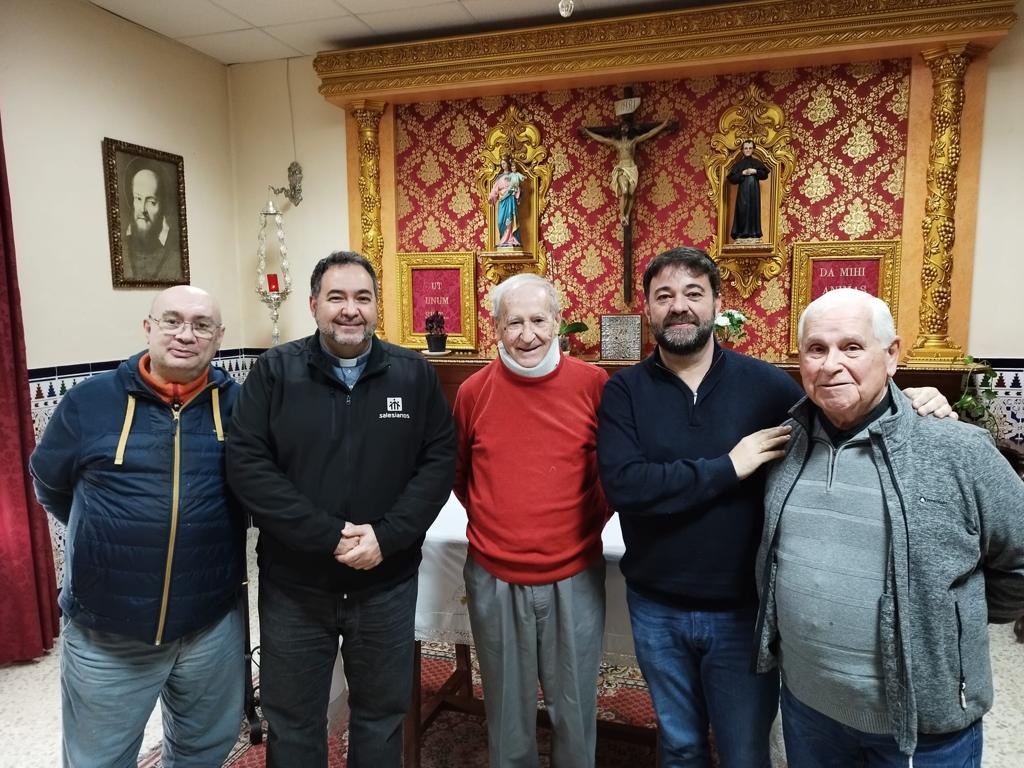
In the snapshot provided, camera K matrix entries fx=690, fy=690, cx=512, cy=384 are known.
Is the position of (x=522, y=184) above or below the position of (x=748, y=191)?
above

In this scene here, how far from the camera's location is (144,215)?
→ 3893mm

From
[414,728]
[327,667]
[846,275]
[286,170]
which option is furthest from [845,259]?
[286,170]

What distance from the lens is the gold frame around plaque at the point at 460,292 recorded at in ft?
14.5

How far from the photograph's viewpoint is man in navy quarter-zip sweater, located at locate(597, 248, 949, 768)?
59.8 inches

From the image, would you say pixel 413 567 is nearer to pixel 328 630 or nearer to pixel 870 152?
pixel 328 630

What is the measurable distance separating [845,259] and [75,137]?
13.5ft

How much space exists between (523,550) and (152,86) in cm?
373

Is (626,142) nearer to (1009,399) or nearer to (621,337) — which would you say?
(621,337)

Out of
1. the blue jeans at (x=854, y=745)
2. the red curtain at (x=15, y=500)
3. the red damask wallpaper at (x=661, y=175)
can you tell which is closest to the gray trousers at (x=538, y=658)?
the blue jeans at (x=854, y=745)

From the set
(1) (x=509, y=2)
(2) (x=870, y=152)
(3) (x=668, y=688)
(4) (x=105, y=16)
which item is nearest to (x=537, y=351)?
Answer: (3) (x=668, y=688)

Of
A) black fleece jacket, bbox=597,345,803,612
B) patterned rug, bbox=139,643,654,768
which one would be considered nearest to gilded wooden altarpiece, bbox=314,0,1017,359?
patterned rug, bbox=139,643,654,768

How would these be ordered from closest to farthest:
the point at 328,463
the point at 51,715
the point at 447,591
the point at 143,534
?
the point at 143,534
the point at 328,463
the point at 447,591
the point at 51,715

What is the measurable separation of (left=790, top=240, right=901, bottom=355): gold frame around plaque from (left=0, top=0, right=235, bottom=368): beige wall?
3673 mm

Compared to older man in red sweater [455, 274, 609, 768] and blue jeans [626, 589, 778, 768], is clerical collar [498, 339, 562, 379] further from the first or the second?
blue jeans [626, 589, 778, 768]
